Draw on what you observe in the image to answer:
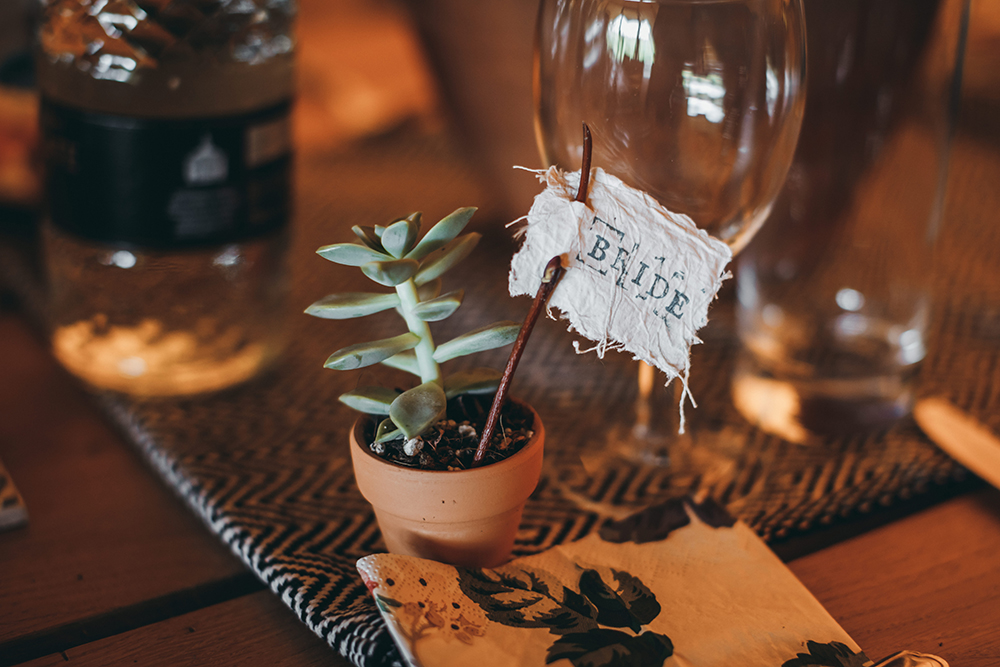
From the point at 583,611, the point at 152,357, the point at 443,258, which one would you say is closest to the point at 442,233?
the point at 443,258

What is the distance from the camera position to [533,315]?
0.26m

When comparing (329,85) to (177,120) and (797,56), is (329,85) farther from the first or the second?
(797,56)

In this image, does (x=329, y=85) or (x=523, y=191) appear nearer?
(x=523, y=191)

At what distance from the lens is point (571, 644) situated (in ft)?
0.81

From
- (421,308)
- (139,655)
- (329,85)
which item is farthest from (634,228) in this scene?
(329,85)

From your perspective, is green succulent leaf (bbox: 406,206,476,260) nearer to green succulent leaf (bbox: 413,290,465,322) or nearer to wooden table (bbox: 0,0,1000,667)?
green succulent leaf (bbox: 413,290,465,322)

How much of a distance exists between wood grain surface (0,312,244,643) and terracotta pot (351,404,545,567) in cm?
8

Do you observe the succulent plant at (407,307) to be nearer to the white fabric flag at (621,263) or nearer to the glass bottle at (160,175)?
the white fabric flag at (621,263)

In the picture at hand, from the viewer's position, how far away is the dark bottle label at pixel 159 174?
37cm

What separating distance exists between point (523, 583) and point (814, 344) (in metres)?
0.24

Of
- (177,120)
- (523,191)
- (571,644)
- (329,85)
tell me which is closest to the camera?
(571,644)

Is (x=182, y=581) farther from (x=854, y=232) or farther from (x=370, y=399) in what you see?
(x=854, y=232)

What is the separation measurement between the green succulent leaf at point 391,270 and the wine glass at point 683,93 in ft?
0.29

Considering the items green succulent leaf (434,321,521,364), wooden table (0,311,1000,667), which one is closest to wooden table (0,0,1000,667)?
wooden table (0,311,1000,667)
